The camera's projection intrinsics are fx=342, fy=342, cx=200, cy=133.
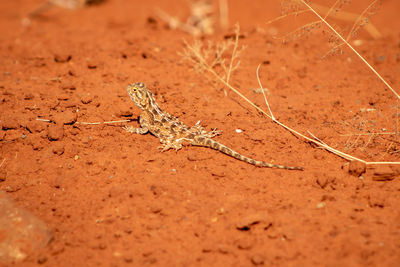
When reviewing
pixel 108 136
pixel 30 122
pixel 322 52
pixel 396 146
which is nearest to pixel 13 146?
pixel 30 122

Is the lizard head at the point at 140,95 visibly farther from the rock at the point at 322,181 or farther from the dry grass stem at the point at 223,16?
the dry grass stem at the point at 223,16

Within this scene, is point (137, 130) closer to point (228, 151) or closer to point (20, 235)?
point (228, 151)

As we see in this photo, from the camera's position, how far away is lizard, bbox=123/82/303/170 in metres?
5.96

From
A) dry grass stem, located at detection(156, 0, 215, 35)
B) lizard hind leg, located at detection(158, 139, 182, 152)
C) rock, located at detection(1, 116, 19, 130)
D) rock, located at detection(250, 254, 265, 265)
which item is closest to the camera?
rock, located at detection(250, 254, 265, 265)

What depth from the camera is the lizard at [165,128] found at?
5.96 metres

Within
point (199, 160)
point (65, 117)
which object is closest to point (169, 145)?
point (199, 160)

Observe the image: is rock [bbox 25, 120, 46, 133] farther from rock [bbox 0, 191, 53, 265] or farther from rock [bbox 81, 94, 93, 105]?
rock [bbox 0, 191, 53, 265]

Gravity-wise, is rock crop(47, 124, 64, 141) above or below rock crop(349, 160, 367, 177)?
below

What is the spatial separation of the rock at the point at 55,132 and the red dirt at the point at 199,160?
0.07ft

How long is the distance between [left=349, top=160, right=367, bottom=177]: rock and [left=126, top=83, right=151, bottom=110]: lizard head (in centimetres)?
Result: 368

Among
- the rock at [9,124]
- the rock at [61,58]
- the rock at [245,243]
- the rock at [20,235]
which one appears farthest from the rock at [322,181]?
the rock at [61,58]

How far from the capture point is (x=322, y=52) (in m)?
8.59

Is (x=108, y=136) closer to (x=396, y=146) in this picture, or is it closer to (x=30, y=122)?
(x=30, y=122)

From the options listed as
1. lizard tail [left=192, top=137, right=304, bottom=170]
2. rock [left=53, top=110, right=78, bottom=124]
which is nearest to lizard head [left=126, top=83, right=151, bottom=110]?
rock [left=53, top=110, right=78, bottom=124]
